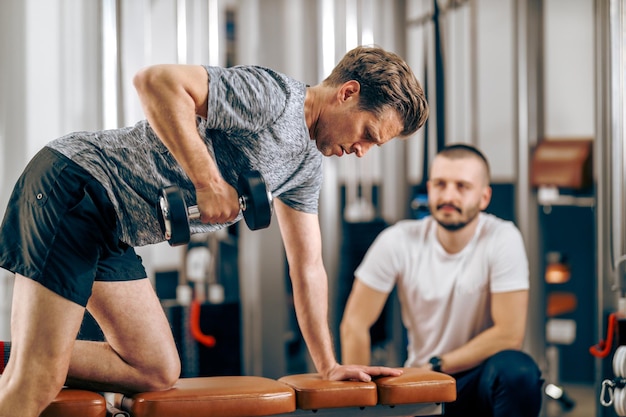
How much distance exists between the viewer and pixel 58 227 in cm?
202

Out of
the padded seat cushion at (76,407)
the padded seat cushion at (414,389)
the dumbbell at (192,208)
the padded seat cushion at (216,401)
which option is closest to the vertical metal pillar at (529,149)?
the padded seat cushion at (414,389)

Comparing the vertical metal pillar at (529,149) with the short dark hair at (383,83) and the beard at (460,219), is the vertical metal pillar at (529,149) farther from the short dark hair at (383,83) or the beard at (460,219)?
the short dark hair at (383,83)

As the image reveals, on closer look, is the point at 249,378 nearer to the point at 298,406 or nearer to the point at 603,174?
the point at 298,406

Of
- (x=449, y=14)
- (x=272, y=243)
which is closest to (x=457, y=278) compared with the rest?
(x=272, y=243)

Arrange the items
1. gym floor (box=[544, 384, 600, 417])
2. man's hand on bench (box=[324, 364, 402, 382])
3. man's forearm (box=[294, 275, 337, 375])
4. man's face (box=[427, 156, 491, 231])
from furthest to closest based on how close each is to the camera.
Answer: gym floor (box=[544, 384, 600, 417]) → man's face (box=[427, 156, 491, 231]) → man's forearm (box=[294, 275, 337, 375]) → man's hand on bench (box=[324, 364, 402, 382])

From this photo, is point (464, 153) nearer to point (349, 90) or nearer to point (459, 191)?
point (459, 191)

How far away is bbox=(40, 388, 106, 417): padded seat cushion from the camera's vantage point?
2.01m

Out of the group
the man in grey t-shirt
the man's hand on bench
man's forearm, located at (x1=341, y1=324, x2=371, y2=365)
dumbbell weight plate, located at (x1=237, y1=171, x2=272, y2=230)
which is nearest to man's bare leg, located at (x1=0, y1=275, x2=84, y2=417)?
the man in grey t-shirt

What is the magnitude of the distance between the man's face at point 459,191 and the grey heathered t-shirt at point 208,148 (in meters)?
1.21

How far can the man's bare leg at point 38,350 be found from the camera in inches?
78.5

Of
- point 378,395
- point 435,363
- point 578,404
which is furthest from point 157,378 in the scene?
point 578,404

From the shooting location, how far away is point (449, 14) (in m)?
3.97

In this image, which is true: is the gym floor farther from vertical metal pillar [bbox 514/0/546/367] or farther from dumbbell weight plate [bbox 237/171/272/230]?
dumbbell weight plate [bbox 237/171/272/230]

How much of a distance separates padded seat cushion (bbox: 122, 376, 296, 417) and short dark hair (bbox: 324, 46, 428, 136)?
807 millimetres
